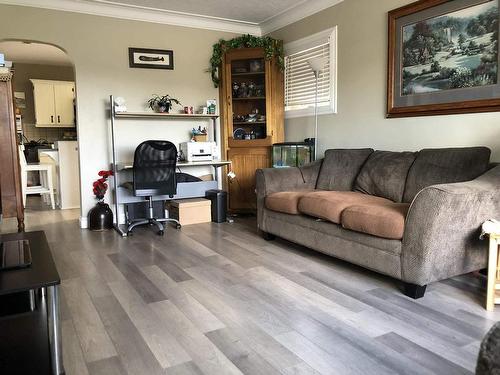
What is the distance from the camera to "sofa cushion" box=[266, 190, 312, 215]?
3408mm

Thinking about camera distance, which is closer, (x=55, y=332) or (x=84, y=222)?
(x=55, y=332)

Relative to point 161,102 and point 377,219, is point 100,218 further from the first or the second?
point 377,219

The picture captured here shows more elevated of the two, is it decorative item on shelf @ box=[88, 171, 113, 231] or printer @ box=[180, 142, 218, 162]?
printer @ box=[180, 142, 218, 162]

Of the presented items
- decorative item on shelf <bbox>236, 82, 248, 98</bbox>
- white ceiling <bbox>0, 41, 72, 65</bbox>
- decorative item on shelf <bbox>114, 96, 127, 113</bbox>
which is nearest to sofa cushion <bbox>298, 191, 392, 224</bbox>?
decorative item on shelf <bbox>236, 82, 248, 98</bbox>

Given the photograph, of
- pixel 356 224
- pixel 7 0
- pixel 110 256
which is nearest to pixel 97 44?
pixel 7 0

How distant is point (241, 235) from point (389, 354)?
8.06 ft

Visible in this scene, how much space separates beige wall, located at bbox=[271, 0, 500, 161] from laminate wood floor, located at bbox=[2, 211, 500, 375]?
45.7 inches

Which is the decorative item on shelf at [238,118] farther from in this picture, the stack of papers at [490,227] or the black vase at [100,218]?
the stack of papers at [490,227]

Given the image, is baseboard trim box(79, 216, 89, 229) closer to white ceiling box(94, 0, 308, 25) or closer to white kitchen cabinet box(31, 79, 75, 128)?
white ceiling box(94, 0, 308, 25)

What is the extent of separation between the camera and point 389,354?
1773mm

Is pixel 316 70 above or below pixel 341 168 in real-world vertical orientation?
above

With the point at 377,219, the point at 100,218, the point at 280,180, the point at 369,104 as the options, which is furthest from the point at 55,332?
the point at 369,104

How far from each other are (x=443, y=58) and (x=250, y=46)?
2.48 metres

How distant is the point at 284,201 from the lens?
11.5 feet
